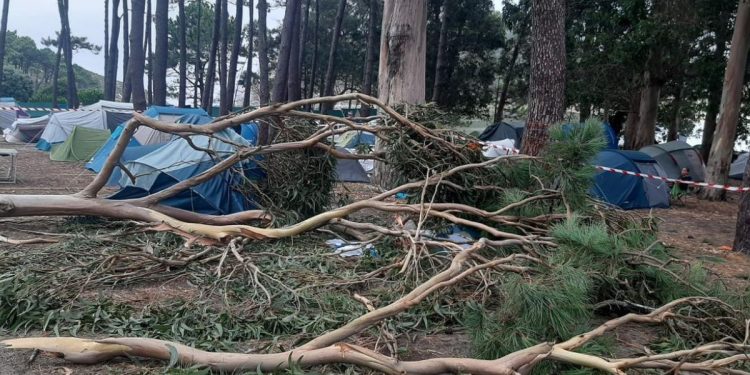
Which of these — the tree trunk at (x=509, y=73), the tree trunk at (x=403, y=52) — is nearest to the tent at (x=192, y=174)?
the tree trunk at (x=403, y=52)

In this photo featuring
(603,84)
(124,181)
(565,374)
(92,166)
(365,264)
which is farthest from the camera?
(603,84)

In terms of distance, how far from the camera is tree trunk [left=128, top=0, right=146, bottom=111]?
16.3 m

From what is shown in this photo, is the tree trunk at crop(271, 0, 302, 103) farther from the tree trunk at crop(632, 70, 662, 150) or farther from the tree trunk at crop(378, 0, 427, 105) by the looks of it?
the tree trunk at crop(632, 70, 662, 150)

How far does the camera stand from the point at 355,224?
18.2 ft

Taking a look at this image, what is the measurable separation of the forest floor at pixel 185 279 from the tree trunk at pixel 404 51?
1849 mm

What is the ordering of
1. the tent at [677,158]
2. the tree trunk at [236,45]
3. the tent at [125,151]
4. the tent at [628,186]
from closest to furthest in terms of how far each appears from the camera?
the tent at [125,151], the tent at [628,186], the tent at [677,158], the tree trunk at [236,45]

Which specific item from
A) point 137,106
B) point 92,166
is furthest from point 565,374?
point 137,106

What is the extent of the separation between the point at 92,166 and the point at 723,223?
11.7 m

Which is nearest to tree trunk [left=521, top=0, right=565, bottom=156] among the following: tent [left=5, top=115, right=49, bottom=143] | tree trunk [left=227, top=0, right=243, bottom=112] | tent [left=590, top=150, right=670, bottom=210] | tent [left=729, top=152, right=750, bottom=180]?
tent [left=590, top=150, right=670, bottom=210]

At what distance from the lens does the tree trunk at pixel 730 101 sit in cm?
1117

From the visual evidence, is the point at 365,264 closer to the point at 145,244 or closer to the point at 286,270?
the point at 286,270

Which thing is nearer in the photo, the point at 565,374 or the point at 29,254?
the point at 565,374

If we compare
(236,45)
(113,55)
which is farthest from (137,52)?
(113,55)

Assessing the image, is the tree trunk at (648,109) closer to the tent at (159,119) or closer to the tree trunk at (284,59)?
the tree trunk at (284,59)
